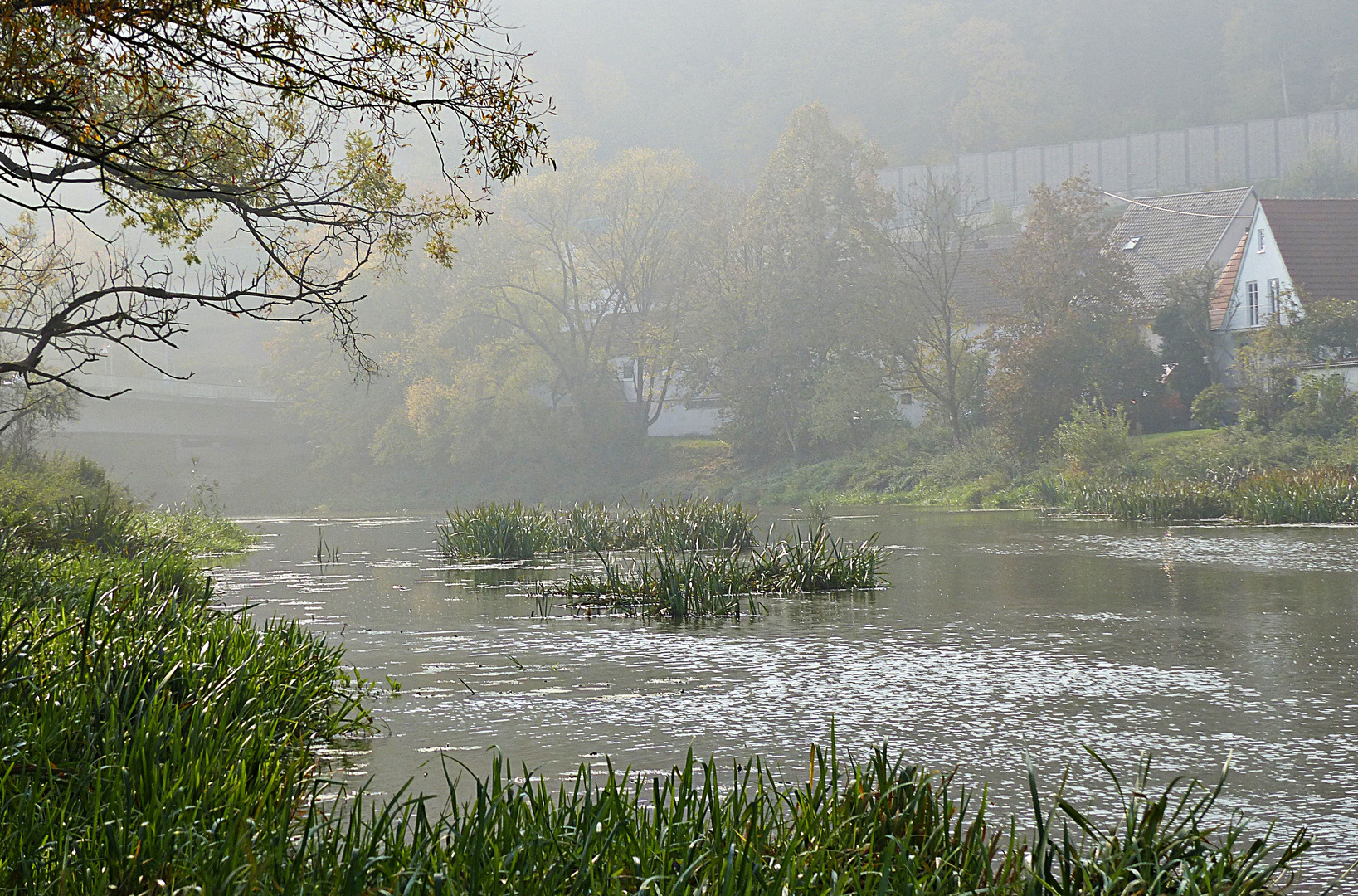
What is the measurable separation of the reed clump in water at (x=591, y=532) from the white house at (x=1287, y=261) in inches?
1111

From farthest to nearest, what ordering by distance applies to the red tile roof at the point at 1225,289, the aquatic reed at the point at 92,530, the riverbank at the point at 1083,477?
the red tile roof at the point at 1225,289 → the riverbank at the point at 1083,477 → the aquatic reed at the point at 92,530

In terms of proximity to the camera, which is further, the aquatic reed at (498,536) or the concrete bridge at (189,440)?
the concrete bridge at (189,440)

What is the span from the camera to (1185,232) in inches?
2287

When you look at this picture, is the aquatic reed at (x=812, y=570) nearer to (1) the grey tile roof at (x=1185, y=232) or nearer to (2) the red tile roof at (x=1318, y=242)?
(2) the red tile roof at (x=1318, y=242)

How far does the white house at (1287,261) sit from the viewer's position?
43.9m

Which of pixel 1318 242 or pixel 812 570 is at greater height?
pixel 1318 242

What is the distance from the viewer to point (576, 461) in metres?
56.9

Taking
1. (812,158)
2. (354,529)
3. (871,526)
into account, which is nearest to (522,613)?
(871,526)

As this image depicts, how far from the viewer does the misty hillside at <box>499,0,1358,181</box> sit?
289 feet

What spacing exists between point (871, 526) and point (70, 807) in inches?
998

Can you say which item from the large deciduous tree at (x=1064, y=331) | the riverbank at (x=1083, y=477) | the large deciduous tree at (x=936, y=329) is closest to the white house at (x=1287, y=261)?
the large deciduous tree at (x=1064, y=331)

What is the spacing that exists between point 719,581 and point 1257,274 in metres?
39.3

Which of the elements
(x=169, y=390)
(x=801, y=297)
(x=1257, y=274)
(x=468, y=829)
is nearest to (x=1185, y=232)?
(x=1257, y=274)

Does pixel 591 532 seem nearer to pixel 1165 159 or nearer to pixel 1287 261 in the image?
pixel 1287 261
